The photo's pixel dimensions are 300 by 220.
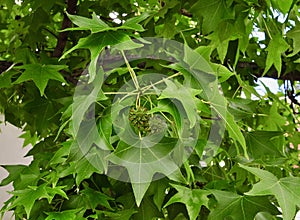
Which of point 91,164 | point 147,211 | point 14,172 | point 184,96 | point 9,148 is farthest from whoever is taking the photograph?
point 9,148

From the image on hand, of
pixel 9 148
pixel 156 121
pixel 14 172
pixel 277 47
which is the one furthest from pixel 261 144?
pixel 9 148

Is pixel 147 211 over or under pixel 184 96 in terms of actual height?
under

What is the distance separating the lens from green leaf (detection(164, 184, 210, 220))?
0.57 meters

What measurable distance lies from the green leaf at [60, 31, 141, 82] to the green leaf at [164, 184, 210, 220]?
A: 18 cm

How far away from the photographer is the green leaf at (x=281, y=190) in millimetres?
521

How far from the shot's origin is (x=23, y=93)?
946 mm

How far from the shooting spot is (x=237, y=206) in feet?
1.96

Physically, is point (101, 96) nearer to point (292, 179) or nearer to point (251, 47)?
point (292, 179)

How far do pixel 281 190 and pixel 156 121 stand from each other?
150 millimetres

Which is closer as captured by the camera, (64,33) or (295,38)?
(295,38)

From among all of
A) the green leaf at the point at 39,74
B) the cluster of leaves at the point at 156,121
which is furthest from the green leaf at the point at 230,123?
the green leaf at the point at 39,74

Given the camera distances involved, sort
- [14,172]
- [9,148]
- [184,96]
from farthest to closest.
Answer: [9,148] < [14,172] < [184,96]

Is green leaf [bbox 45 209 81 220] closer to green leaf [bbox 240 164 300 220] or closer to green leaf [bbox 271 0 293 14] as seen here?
green leaf [bbox 240 164 300 220]

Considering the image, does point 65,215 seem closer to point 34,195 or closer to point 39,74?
point 34,195
